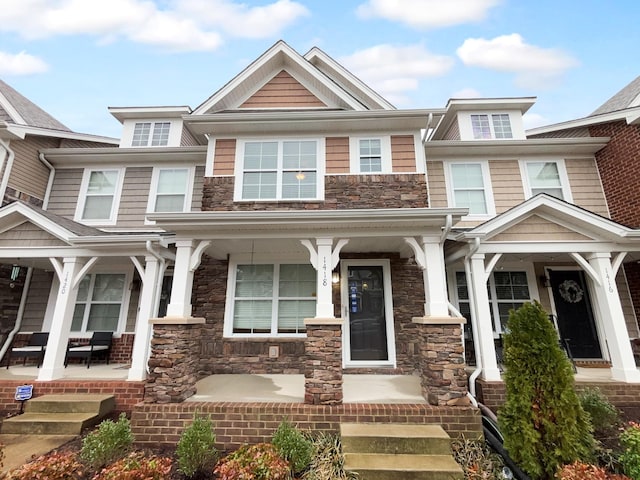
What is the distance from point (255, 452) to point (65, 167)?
902 centimetres

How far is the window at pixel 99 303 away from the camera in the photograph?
7398mm

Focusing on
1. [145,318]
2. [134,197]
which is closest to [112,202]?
[134,197]

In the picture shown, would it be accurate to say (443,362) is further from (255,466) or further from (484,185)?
(484,185)

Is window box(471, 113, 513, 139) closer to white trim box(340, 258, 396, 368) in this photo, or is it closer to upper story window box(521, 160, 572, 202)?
upper story window box(521, 160, 572, 202)

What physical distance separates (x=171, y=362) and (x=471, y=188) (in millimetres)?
7687

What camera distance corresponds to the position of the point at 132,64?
1325 cm

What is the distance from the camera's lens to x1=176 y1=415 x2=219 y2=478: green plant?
140 inches

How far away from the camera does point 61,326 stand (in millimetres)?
5672

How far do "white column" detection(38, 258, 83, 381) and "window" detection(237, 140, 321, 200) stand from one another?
3.68 meters

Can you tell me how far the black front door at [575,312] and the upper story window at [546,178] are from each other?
2.05m

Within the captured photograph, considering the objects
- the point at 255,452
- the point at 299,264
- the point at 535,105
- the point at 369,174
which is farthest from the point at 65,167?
the point at 535,105

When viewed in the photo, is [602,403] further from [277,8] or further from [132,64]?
[132,64]

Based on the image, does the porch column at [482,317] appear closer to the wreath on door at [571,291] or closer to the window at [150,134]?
the wreath on door at [571,291]

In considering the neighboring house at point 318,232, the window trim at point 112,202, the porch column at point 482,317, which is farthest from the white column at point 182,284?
the porch column at point 482,317
